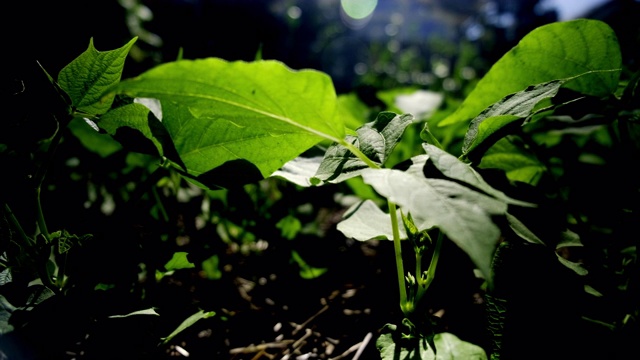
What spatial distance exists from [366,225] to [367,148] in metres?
0.19

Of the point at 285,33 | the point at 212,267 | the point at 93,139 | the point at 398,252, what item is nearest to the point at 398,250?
the point at 398,252

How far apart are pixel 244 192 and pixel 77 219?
0.41 meters

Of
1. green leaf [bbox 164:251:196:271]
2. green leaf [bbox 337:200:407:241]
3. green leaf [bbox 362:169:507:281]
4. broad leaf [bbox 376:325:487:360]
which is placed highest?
green leaf [bbox 362:169:507:281]

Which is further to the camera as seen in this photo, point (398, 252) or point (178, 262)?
point (178, 262)

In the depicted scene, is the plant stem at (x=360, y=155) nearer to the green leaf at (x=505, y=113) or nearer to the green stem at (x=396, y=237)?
the green stem at (x=396, y=237)

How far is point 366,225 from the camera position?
598 millimetres

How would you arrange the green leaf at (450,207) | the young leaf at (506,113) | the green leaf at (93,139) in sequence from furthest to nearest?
the green leaf at (93,139), the young leaf at (506,113), the green leaf at (450,207)

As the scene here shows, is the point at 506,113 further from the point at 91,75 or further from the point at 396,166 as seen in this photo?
the point at 91,75

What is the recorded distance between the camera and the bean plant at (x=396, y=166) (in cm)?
37

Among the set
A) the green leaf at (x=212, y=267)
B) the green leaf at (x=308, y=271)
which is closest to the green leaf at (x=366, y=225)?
the green leaf at (x=308, y=271)

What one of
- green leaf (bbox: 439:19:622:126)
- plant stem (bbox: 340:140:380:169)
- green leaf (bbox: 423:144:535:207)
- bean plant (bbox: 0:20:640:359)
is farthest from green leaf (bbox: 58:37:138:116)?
green leaf (bbox: 439:19:622:126)

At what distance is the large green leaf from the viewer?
13.9 inches

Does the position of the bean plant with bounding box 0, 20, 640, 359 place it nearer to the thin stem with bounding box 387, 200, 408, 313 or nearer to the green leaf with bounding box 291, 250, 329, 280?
the thin stem with bounding box 387, 200, 408, 313

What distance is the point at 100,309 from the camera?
544 millimetres
